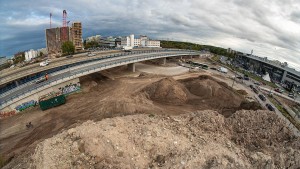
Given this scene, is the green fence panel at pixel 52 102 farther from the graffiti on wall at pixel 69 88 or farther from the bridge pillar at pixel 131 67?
the bridge pillar at pixel 131 67

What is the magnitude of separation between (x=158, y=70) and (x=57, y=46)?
9535 centimetres

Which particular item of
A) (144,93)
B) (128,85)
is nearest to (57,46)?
(128,85)

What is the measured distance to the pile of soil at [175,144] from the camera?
20.5 metres

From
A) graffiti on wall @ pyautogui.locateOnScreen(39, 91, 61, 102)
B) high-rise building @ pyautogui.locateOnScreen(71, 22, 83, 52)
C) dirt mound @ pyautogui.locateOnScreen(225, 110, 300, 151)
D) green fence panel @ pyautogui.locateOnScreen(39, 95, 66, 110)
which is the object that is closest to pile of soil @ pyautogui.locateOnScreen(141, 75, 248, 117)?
dirt mound @ pyautogui.locateOnScreen(225, 110, 300, 151)

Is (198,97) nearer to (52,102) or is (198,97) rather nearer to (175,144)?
(175,144)

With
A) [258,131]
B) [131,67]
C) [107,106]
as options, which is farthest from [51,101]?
[131,67]

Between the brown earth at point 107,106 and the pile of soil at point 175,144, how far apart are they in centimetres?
938

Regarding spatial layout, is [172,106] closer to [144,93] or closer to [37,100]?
[144,93]

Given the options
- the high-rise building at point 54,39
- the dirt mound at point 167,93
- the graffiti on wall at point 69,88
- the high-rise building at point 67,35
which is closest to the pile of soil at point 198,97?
the dirt mound at point 167,93

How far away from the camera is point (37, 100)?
4584 centimetres

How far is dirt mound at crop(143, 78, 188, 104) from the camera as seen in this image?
1866 inches

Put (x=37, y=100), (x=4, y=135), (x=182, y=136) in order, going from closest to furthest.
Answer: (x=182, y=136), (x=4, y=135), (x=37, y=100)

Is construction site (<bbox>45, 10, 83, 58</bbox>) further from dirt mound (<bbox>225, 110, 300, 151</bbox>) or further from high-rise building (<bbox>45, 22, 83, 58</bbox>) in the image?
dirt mound (<bbox>225, 110, 300, 151</bbox>)

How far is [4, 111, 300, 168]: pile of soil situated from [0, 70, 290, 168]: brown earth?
938cm
